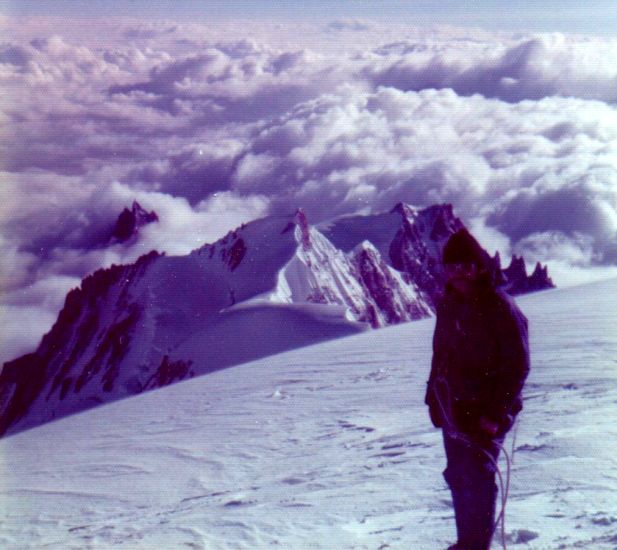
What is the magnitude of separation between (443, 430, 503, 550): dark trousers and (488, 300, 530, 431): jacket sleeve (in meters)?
0.26

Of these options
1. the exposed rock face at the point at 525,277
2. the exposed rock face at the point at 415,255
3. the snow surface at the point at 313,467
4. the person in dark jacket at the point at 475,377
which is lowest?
the snow surface at the point at 313,467

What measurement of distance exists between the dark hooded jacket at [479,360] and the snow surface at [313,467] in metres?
1.03

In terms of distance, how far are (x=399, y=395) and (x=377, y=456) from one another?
285 cm

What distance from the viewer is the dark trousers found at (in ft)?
14.1

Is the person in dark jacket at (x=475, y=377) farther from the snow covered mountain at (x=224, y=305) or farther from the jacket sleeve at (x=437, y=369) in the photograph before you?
the snow covered mountain at (x=224, y=305)

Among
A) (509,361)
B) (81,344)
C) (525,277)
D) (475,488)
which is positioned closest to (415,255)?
(525,277)

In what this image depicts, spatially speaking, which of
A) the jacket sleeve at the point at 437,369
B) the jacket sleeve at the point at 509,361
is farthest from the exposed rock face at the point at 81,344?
the jacket sleeve at the point at 509,361

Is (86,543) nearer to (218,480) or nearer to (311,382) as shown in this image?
(218,480)

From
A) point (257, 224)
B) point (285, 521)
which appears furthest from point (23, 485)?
point (257, 224)

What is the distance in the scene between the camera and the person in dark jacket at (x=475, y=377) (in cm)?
414

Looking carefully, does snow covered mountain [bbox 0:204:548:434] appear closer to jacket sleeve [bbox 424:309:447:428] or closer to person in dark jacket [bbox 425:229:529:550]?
jacket sleeve [bbox 424:309:447:428]

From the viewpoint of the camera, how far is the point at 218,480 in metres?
7.45

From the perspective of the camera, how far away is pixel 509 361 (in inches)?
162

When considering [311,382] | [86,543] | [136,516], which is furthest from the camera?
[311,382]
